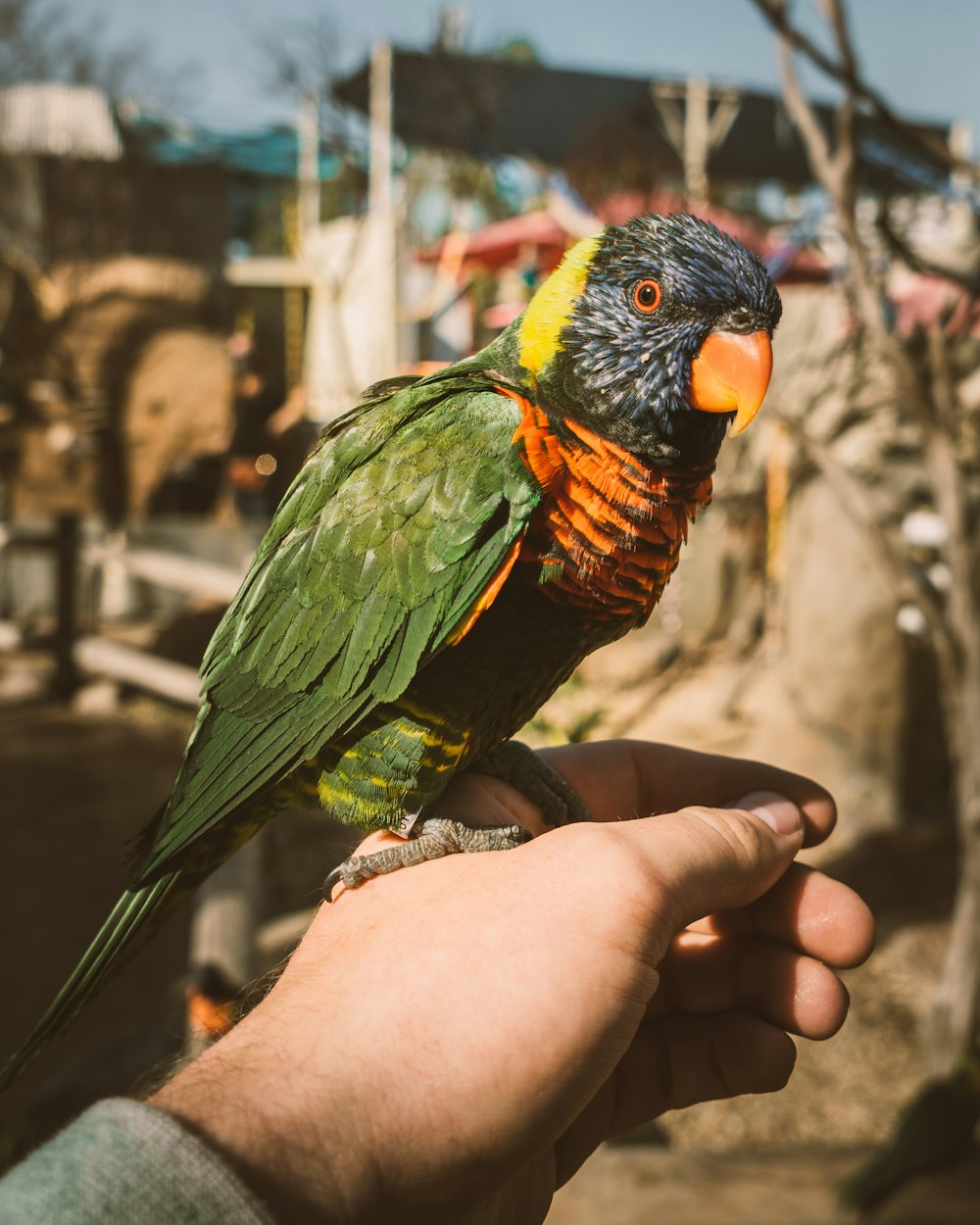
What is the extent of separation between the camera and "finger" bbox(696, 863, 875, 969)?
1.50m

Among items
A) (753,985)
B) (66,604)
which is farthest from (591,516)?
(66,604)

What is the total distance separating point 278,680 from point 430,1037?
0.64 meters

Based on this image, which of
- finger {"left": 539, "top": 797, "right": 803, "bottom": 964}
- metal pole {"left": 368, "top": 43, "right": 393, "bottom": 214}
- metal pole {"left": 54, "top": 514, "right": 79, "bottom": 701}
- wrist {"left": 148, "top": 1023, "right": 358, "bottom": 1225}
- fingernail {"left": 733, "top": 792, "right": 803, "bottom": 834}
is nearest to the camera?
wrist {"left": 148, "top": 1023, "right": 358, "bottom": 1225}

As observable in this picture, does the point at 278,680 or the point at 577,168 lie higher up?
the point at 577,168

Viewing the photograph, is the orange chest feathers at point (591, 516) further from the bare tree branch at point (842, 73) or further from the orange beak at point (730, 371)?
the bare tree branch at point (842, 73)

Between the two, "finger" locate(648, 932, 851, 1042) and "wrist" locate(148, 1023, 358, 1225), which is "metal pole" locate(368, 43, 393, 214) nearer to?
"finger" locate(648, 932, 851, 1042)

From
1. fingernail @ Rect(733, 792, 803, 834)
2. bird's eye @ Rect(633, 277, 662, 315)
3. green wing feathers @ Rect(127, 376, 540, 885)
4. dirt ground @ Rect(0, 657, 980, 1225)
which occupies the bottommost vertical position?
dirt ground @ Rect(0, 657, 980, 1225)

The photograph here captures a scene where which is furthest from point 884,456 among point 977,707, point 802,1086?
point 802,1086

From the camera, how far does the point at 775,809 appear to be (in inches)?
61.2

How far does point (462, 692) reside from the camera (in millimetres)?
1498

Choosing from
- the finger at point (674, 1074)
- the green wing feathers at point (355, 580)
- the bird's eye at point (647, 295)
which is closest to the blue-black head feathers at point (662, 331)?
the bird's eye at point (647, 295)

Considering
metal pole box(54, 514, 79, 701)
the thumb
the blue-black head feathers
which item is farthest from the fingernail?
metal pole box(54, 514, 79, 701)

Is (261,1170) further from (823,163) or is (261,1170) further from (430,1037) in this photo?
(823,163)

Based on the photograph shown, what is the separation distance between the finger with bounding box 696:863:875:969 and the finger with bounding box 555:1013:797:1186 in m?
0.17
